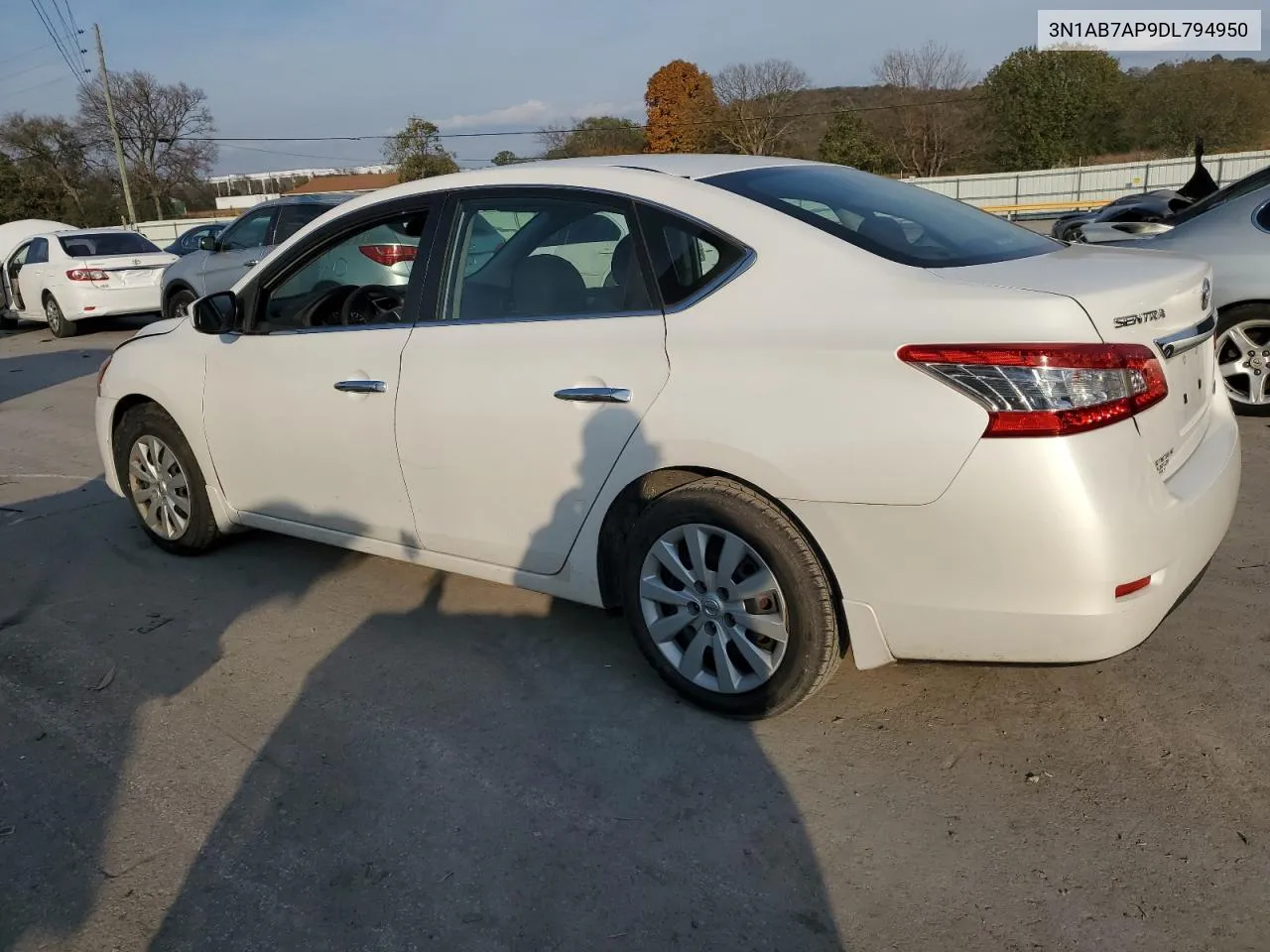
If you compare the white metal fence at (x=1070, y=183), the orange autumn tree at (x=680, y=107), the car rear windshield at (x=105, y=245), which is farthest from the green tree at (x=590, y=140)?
the car rear windshield at (x=105, y=245)

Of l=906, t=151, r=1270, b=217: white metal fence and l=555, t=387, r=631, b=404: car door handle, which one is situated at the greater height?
l=555, t=387, r=631, b=404: car door handle

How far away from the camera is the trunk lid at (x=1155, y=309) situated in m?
2.64

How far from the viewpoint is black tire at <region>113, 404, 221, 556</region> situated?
15.3 feet

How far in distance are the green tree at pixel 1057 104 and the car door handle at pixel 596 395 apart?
2000 inches

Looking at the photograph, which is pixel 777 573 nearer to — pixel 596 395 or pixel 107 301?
pixel 596 395

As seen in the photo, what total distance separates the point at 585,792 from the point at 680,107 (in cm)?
6832

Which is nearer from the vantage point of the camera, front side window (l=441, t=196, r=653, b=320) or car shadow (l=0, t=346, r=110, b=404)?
front side window (l=441, t=196, r=653, b=320)

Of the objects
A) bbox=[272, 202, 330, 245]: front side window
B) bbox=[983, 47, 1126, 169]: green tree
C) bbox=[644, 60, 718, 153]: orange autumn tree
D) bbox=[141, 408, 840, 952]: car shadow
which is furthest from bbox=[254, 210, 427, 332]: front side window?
bbox=[644, 60, 718, 153]: orange autumn tree

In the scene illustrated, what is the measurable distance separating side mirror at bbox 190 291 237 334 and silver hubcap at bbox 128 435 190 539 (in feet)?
2.30

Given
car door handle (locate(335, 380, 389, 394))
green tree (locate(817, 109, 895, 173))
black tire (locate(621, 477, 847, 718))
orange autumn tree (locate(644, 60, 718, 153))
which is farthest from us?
orange autumn tree (locate(644, 60, 718, 153))

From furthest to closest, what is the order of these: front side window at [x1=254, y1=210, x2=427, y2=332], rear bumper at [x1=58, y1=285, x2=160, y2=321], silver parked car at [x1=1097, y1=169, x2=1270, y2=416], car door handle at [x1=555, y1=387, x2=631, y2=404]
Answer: rear bumper at [x1=58, y1=285, x2=160, y2=321], silver parked car at [x1=1097, y1=169, x2=1270, y2=416], front side window at [x1=254, y1=210, x2=427, y2=332], car door handle at [x1=555, y1=387, x2=631, y2=404]

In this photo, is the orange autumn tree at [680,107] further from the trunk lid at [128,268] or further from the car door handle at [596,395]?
the car door handle at [596,395]

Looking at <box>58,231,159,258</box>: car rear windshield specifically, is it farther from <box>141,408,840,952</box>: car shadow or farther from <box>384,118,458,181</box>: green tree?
<box>384,118,458,181</box>: green tree

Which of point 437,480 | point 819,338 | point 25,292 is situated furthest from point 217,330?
point 25,292
